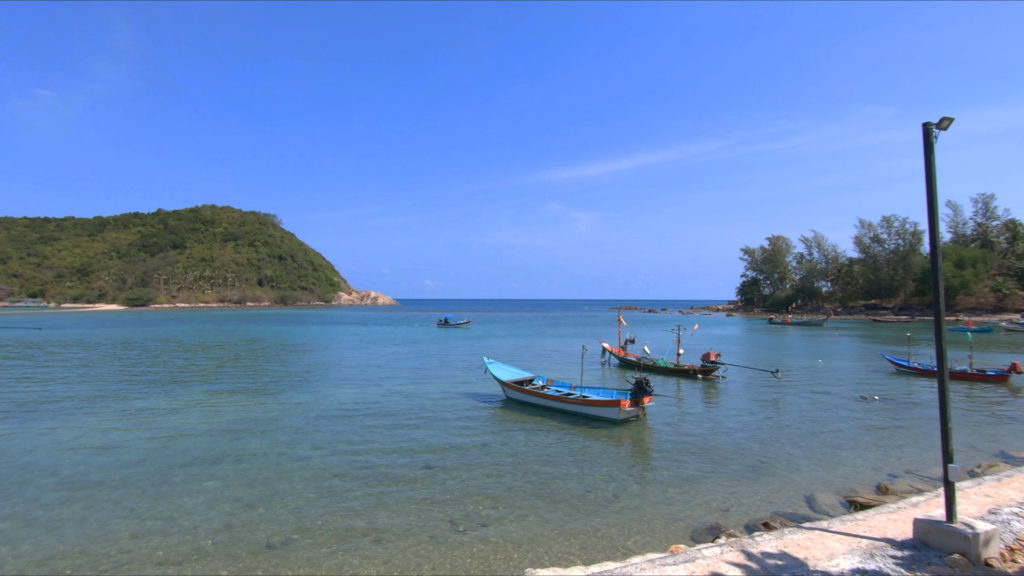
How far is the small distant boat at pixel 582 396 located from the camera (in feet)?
58.5

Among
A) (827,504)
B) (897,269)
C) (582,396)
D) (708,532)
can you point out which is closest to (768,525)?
(708,532)

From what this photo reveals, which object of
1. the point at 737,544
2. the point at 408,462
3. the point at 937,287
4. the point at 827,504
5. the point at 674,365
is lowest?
the point at 827,504

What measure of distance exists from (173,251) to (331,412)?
15297 cm

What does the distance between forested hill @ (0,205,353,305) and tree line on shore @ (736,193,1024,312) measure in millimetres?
120819

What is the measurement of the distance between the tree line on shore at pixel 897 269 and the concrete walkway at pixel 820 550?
178 feet

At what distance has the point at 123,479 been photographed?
12172 mm

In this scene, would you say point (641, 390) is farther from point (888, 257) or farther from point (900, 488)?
point (888, 257)

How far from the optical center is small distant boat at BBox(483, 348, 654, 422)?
58.5ft

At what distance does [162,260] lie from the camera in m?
A: 139

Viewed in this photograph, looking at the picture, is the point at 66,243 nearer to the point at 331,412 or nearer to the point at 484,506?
the point at 331,412

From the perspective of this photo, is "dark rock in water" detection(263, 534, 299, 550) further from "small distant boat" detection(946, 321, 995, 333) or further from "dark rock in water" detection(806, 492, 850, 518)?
"small distant boat" detection(946, 321, 995, 333)

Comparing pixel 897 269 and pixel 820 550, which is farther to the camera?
pixel 897 269

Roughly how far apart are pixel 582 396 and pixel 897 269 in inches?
3256

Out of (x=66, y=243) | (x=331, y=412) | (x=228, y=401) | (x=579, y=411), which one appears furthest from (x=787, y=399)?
(x=66, y=243)
